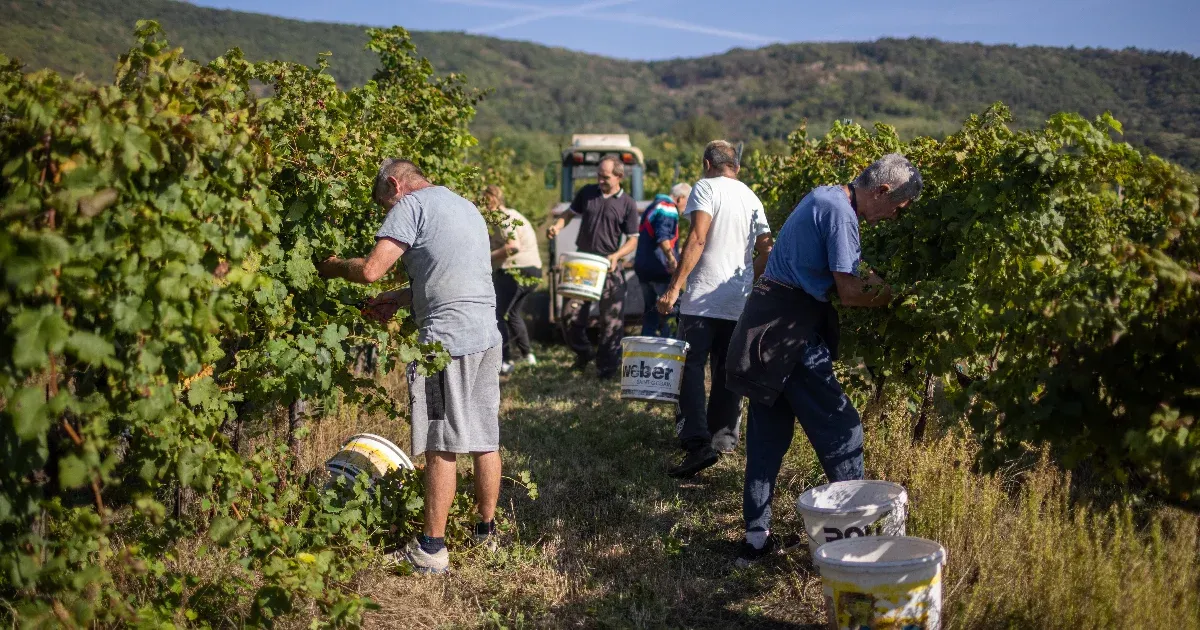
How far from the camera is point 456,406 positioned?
3.58 m

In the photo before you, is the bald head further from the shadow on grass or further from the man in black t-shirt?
the man in black t-shirt

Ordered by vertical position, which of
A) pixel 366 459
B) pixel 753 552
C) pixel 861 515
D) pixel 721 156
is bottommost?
pixel 753 552

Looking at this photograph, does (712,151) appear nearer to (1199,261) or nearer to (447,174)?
(447,174)

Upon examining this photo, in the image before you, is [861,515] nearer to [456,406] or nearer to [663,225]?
[456,406]

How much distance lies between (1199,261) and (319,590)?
253cm

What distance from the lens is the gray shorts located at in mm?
3582

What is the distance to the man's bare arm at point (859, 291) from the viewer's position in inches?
135

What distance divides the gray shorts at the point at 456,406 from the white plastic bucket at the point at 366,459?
1.30ft

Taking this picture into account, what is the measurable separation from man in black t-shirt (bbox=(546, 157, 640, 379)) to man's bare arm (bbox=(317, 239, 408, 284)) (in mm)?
3976

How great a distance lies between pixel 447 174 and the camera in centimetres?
602

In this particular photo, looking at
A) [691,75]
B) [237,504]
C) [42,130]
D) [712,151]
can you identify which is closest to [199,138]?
[42,130]

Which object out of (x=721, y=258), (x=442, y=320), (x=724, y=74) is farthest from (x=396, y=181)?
(x=724, y=74)

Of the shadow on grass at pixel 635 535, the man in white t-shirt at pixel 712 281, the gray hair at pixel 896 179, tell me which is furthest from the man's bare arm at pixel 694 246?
the gray hair at pixel 896 179

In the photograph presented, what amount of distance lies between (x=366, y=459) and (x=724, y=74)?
113 m
